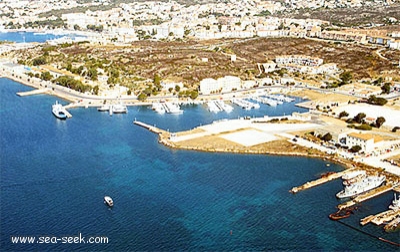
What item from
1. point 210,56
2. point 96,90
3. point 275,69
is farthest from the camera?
point 210,56

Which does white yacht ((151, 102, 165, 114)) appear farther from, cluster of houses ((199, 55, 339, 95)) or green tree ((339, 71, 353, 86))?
green tree ((339, 71, 353, 86))

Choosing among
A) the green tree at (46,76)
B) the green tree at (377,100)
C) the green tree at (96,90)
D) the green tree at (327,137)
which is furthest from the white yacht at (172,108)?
the green tree at (46,76)

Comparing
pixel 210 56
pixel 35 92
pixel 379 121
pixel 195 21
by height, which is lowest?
pixel 35 92

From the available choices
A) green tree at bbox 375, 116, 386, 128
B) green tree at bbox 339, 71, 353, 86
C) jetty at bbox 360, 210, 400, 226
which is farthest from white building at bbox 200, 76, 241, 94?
jetty at bbox 360, 210, 400, 226

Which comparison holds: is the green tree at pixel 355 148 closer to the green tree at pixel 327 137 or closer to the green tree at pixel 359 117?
the green tree at pixel 327 137

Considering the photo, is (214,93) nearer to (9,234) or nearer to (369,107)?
(369,107)

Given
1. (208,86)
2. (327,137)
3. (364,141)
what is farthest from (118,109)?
(364,141)

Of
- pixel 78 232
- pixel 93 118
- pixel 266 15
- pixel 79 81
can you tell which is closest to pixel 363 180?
pixel 78 232

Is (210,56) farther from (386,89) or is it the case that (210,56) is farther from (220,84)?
(386,89)
